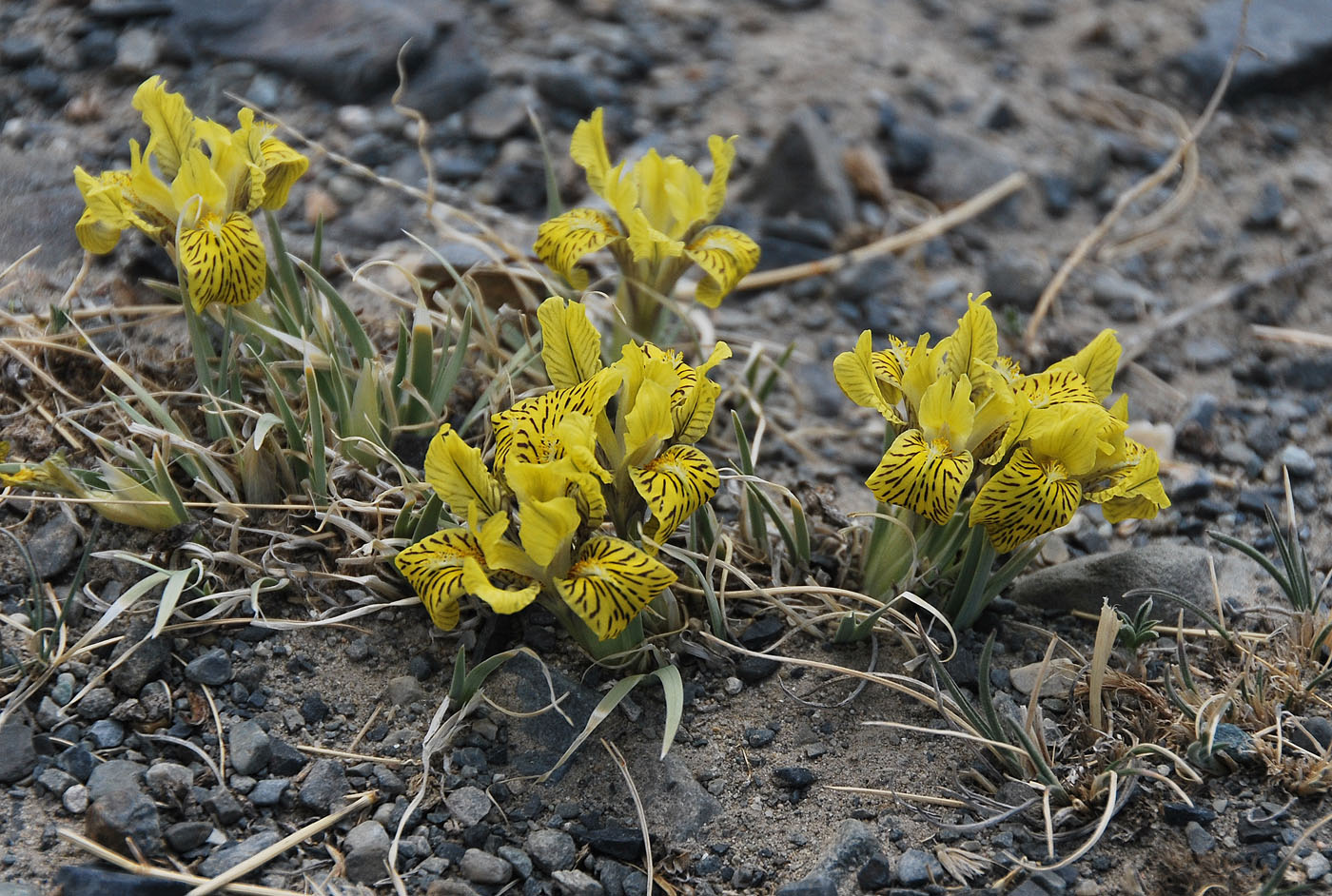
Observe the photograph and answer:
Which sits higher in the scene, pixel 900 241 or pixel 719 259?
pixel 719 259

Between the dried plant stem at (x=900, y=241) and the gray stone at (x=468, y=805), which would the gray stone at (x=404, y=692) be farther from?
the dried plant stem at (x=900, y=241)

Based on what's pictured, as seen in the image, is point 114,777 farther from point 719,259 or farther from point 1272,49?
point 1272,49

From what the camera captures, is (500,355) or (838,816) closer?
(838,816)

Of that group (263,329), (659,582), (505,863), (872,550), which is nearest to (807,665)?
(872,550)

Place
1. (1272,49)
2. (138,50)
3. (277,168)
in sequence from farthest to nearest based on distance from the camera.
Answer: (1272,49) < (138,50) < (277,168)

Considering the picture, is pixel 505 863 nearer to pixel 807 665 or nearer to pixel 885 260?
pixel 807 665

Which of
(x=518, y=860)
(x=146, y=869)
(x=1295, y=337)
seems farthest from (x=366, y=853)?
(x=1295, y=337)

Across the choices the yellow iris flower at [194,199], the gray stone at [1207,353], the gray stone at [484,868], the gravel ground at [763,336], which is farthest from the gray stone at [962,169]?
the gray stone at [484,868]
